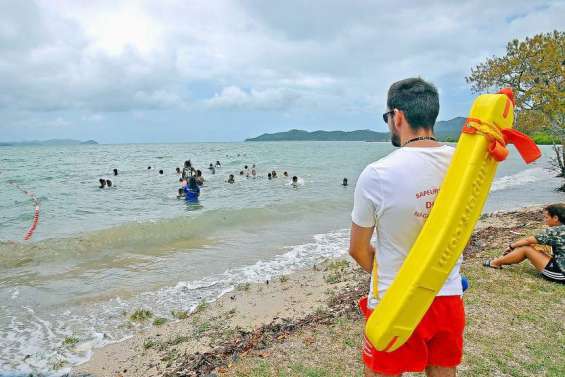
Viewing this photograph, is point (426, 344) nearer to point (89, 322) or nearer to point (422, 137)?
point (422, 137)

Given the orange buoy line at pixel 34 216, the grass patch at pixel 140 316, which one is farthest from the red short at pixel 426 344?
the orange buoy line at pixel 34 216

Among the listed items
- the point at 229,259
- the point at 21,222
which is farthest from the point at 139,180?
the point at 229,259

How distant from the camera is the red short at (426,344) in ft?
6.79

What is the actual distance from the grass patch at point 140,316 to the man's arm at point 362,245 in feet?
17.3

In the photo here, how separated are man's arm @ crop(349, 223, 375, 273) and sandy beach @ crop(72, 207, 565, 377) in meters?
Result: 2.29

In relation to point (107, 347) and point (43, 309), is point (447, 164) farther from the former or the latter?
point (43, 309)

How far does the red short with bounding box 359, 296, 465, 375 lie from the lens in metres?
2.07

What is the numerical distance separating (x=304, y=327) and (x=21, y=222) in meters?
14.9

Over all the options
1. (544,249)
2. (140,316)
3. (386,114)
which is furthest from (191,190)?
(386,114)

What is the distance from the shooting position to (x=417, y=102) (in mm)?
2006

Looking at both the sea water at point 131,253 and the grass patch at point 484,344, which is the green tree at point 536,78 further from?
the grass patch at point 484,344

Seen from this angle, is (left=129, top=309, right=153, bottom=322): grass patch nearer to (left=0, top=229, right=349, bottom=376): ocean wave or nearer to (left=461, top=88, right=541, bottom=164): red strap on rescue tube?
(left=0, top=229, right=349, bottom=376): ocean wave

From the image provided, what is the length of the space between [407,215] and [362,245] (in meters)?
0.32

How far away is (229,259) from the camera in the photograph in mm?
9867
